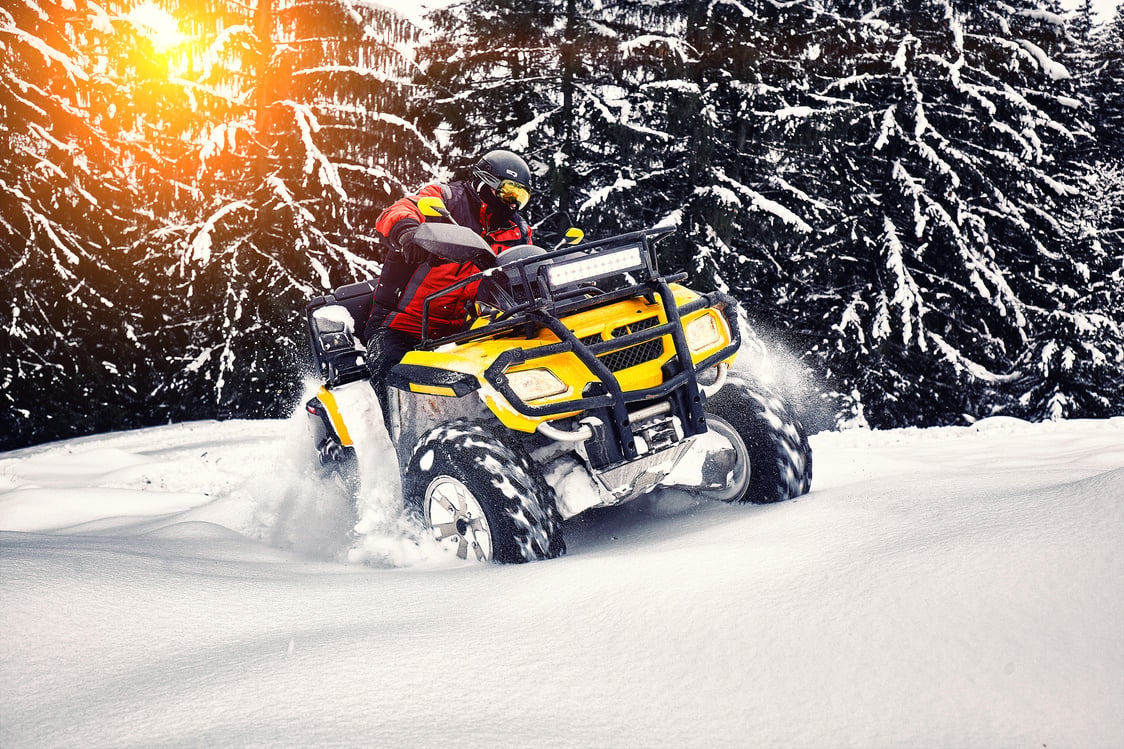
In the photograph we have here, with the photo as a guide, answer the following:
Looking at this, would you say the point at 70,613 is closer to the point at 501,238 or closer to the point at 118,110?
the point at 501,238

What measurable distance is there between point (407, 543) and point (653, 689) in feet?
6.70

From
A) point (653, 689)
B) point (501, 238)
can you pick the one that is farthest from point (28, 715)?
point (501, 238)

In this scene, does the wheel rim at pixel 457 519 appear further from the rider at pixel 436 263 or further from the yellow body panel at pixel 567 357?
the rider at pixel 436 263

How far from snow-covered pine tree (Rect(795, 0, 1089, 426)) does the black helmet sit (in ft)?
41.6

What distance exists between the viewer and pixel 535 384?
11.4ft

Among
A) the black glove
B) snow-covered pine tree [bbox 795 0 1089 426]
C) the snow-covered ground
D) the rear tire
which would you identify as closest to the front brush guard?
the rear tire

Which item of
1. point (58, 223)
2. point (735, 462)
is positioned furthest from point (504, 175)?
point (58, 223)

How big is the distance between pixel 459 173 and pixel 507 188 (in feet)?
39.6

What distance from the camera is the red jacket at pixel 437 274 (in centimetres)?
451

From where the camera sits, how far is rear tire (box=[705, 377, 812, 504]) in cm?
397

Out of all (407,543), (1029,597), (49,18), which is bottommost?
(407,543)

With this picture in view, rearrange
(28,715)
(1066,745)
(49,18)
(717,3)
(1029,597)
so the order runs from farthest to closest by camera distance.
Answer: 1. (49,18)
2. (717,3)
3. (1029,597)
4. (28,715)
5. (1066,745)

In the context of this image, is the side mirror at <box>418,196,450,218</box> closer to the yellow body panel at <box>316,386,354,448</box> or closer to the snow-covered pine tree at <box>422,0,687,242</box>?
the yellow body panel at <box>316,386,354,448</box>

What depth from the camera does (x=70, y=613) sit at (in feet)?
8.02
